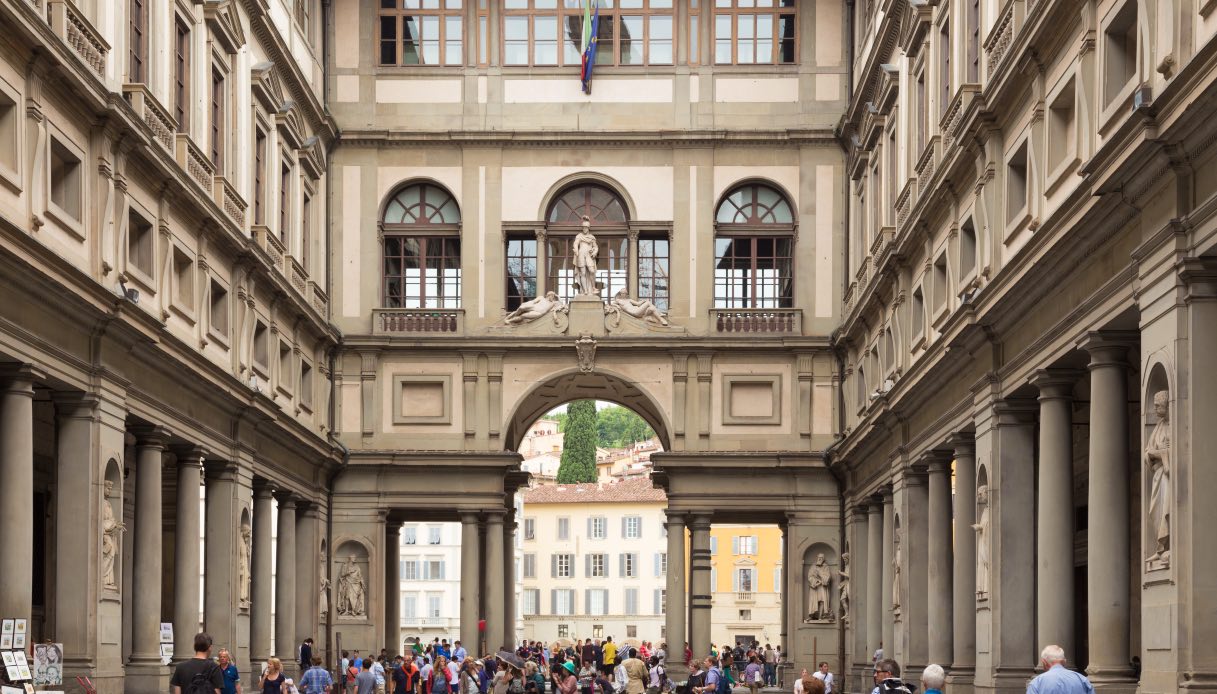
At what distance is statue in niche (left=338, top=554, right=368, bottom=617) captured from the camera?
172 feet

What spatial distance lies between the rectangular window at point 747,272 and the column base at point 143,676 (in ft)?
80.2

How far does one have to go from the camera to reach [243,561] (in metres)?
41.7

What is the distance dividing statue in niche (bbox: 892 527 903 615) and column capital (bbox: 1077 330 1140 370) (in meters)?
17.0

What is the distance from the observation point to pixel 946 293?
3603 centimetres

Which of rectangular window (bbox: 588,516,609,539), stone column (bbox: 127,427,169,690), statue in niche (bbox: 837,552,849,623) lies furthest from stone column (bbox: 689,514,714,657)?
rectangular window (bbox: 588,516,609,539)

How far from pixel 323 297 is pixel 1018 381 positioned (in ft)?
90.3

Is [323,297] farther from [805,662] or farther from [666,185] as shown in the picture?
[805,662]

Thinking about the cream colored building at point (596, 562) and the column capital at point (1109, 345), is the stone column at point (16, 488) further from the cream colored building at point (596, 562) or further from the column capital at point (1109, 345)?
the cream colored building at point (596, 562)

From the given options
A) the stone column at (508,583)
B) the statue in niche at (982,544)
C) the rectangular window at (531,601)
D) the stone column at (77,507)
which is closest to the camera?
the stone column at (77,507)

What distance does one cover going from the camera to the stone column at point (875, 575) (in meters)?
46.2

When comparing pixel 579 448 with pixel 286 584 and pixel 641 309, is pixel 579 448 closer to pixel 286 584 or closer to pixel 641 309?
pixel 641 309

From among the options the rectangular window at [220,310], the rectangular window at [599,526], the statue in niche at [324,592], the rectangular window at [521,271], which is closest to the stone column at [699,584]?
the rectangular window at [521,271]

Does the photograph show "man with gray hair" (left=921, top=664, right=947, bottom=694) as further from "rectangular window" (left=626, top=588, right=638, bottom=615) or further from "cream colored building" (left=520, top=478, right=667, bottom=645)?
"rectangular window" (left=626, top=588, right=638, bottom=615)

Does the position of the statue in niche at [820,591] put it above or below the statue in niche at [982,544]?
below
